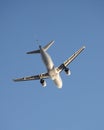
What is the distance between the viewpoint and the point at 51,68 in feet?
228

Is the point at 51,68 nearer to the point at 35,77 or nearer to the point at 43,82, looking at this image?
the point at 43,82

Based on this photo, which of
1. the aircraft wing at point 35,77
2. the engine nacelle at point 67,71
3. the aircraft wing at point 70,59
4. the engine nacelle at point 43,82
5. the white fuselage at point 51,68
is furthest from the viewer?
the engine nacelle at point 43,82

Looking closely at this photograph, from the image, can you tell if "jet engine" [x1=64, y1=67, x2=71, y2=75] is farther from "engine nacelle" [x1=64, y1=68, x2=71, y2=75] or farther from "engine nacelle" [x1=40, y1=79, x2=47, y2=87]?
"engine nacelle" [x1=40, y1=79, x2=47, y2=87]

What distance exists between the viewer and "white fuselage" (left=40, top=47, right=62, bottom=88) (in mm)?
67500

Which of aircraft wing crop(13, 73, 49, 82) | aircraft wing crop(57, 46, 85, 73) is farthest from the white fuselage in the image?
aircraft wing crop(57, 46, 85, 73)

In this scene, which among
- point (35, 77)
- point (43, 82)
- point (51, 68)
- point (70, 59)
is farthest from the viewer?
point (35, 77)

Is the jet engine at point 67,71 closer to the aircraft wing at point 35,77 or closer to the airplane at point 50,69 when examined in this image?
the airplane at point 50,69

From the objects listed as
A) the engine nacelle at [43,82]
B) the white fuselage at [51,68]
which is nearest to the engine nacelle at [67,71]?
the white fuselage at [51,68]

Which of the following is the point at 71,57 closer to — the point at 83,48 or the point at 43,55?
the point at 83,48

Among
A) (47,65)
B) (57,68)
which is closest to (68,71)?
(57,68)

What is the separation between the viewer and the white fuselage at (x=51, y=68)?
67500 millimetres

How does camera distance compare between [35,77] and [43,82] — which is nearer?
[43,82]

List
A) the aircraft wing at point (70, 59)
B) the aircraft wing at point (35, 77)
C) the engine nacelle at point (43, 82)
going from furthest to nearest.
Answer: the engine nacelle at point (43, 82), the aircraft wing at point (70, 59), the aircraft wing at point (35, 77)

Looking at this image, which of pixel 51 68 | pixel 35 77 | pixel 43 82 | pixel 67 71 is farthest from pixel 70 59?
pixel 35 77
